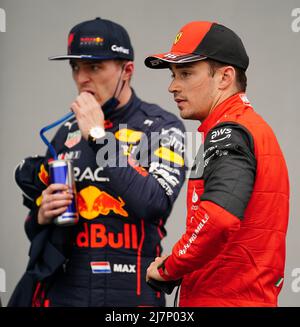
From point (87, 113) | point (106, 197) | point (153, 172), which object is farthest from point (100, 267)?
point (87, 113)

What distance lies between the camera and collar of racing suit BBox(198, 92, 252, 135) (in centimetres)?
179

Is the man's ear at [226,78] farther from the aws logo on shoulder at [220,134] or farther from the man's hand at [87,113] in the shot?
the man's hand at [87,113]

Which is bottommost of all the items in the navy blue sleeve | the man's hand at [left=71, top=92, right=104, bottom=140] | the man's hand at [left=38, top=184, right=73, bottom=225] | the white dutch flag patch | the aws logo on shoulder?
the white dutch flag patch

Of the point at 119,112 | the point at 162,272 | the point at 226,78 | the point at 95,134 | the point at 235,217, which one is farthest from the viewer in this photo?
the point at 119,112

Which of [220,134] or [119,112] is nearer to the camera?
[220,134]

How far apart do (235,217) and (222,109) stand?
0.34 metres

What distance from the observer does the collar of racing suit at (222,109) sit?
1.79 meters

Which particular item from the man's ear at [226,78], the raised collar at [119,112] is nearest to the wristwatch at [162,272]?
the man's ear at [226,78]

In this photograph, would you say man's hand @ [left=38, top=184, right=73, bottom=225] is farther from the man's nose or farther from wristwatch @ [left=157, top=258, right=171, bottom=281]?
wristwatch @ [left=157, top=258, right=171, bottom=281]

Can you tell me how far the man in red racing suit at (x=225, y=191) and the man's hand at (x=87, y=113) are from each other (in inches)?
16.6

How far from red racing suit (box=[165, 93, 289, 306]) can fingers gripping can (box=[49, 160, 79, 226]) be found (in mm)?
558

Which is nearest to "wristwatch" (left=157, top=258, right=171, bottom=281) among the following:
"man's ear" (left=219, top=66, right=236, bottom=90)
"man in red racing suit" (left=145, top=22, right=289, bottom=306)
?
"man in red racing suit" (left=145, top=22, right=289, bottom=306)

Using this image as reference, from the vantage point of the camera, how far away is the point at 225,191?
1583 millimetres

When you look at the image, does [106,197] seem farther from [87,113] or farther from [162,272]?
[162,272]
